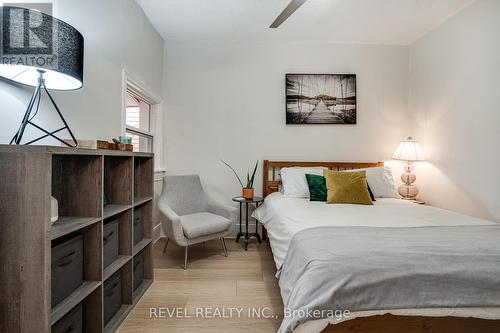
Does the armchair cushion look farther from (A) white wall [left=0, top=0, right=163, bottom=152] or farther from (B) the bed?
(B) the bed

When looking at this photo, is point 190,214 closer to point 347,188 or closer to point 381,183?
point 347,188

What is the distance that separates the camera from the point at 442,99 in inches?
117

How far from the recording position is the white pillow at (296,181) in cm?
289

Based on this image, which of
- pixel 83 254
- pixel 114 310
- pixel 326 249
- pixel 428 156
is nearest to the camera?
pixel 326 249

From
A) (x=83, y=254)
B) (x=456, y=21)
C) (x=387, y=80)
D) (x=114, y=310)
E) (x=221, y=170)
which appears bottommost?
(x=114, y=310)

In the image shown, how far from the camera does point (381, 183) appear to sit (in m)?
3.01

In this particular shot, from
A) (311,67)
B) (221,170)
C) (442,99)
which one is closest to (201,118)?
(221,170)

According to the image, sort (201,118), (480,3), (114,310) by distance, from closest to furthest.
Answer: (114,310), (480,3), (201,118)

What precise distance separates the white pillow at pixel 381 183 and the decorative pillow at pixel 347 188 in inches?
15.3

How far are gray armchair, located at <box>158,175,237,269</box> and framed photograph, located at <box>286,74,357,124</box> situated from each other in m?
1.52

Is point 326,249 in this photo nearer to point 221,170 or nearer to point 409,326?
point 409,326

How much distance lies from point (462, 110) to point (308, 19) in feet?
6.37

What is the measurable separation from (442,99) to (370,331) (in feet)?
9.62

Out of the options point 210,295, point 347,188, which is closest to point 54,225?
point 210,295
